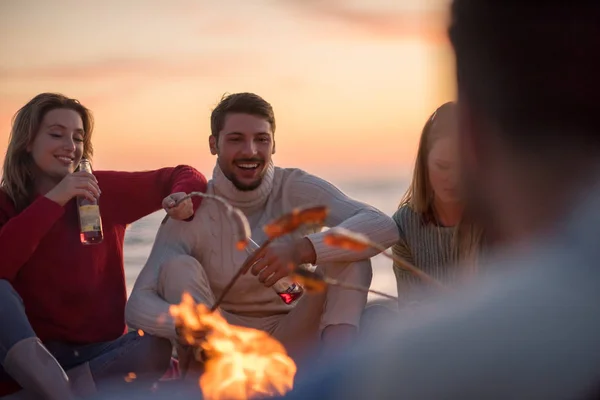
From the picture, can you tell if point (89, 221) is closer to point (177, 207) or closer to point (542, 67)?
point (177, 207)

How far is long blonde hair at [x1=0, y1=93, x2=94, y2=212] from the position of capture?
3.74m

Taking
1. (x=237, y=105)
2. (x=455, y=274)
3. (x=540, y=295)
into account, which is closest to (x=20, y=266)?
(x=237, y=105)

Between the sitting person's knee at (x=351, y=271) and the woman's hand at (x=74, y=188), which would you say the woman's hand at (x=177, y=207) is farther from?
the sitting person's knee at (x=351, y=271)

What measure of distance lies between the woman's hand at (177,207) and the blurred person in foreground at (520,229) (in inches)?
107

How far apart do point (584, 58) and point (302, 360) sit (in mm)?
2902

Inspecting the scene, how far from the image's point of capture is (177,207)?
3.50 meters

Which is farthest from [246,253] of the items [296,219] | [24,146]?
[296,219]

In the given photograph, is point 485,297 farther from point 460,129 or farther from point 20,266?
point 20,266

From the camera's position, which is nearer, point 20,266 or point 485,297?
point 485,297

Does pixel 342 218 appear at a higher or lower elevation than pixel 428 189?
lower

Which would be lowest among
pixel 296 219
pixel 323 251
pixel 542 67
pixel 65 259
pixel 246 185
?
pixel 65 259

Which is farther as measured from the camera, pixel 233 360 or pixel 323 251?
pixel 323 251

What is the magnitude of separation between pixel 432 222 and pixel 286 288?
67 cm

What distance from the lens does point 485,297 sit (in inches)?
27.5
